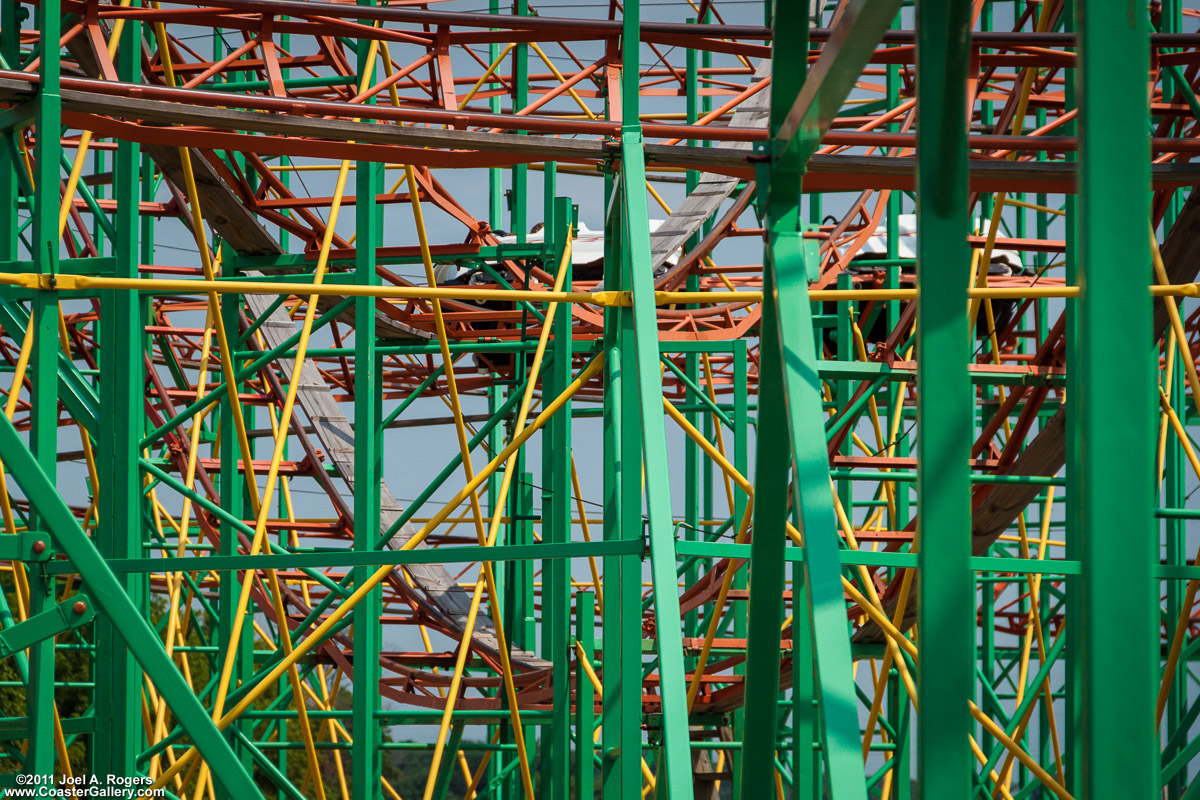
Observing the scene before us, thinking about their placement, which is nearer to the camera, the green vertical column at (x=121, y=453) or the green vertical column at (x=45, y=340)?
the green vertical column at (x=45, y=340)

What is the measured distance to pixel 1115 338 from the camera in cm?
130

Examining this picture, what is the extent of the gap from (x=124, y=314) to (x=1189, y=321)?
31.0ft

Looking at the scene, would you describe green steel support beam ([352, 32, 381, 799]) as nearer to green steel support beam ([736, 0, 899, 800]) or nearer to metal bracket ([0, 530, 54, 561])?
metal bracket ([0, 530, 54, 561])

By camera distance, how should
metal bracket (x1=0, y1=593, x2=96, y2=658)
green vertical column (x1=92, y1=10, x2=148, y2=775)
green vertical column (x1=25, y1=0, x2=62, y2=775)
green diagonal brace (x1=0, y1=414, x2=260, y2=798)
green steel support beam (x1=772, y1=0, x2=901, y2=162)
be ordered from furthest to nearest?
green vertical column (x1=92, y1=10, x2=148, y2=775), green vertical column (x1=25, y1=0, x2=62, y2=775), metal bracket (x1=0, y1=593, x2=96, y2=658), green diagonal brace (x1=0, y1=414, x2=260, y2=798), green steel support beam (x1=772, y1=0, x2=901, y2=162)

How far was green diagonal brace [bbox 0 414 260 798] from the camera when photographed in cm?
401

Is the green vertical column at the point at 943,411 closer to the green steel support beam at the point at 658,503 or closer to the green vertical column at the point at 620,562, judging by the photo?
the green steel support beam at the point at 658,503

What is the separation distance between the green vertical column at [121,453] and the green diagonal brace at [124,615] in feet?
5.53

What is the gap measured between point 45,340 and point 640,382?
232cm

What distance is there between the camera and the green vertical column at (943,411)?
1.58 metres

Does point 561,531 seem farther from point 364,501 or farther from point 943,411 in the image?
point 943,411

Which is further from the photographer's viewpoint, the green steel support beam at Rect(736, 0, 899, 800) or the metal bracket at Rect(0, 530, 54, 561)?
the metal bracket at Rect(0, 530, 54, 561)

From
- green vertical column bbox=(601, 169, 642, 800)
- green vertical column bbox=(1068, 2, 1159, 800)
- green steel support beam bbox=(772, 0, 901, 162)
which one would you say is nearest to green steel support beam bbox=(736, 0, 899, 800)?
green steel support beam bbox=(772, 0, 901, 162)

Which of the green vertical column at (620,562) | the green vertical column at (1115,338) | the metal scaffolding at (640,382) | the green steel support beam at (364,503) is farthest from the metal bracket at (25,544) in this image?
the green vertical column at (1115,338)

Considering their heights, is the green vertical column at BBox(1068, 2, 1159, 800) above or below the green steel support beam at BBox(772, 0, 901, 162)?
below
